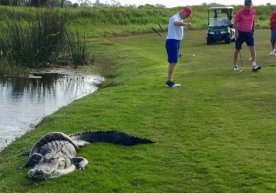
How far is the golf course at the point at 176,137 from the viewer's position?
5809 mm

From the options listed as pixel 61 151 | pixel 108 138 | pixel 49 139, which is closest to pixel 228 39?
pixel 108 138

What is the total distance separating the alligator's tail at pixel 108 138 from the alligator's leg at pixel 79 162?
0.79 metres

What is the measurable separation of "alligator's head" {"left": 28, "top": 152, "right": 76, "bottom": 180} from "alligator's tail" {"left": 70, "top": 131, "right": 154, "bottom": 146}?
889 millimetres

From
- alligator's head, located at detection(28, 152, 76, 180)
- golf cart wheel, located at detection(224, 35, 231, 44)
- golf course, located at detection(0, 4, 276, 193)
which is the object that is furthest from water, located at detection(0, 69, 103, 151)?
golf cart wheel, located at detection(224, 35, 231, 44)

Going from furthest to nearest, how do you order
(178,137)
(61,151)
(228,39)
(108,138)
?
Answer: (228,39) → (178,137) → (108,138) → (61,151)

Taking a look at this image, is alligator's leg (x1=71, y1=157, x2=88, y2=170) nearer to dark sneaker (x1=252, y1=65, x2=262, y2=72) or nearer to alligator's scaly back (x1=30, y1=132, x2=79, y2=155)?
alligator's scaly back (x1=30, y1=132, x2=79, y2=155)

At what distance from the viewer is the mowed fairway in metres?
5.81

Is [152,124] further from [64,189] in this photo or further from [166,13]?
[166,13]

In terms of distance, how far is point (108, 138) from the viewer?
24.6ft

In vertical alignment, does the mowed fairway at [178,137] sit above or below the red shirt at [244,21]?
below

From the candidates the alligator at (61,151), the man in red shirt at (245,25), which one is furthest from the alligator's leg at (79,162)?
the man in red shirt at (245,25)

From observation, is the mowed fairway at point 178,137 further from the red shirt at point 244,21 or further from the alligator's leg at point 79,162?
the red shirt at point 244,21

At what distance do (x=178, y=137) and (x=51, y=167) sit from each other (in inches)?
87.1

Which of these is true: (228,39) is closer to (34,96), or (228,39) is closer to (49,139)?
(34,96)
